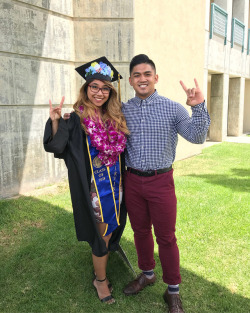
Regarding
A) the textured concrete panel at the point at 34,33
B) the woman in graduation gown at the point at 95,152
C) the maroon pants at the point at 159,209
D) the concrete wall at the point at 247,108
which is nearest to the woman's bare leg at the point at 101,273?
the woman in graduation gown at the point at 95,152

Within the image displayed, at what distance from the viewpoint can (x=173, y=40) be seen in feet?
28.3

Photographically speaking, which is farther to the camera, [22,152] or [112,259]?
[22,152]

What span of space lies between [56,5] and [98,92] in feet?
14.1

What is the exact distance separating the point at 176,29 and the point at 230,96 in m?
7.91

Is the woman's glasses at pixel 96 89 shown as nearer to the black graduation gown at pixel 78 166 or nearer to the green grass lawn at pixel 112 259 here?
the black graduation gown at pixel 78 166

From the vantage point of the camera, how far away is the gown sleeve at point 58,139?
2426 mm

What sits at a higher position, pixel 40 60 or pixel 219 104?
pixel 40 60

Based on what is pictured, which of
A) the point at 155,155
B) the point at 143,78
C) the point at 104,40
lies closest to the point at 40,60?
the point at 104,40

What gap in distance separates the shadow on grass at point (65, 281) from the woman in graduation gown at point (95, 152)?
1.17ft

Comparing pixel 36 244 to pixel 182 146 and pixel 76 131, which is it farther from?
pixel 182 146

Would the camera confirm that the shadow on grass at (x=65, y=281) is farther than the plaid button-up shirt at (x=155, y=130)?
Yes

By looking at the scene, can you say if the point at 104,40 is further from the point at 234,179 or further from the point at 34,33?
the point at 234,179

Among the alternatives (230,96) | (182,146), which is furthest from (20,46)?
(230,96)

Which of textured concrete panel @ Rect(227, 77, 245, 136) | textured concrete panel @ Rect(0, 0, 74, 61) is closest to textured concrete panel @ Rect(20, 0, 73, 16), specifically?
textured concrete panel @ Rect(0, 0, 74, 61)
